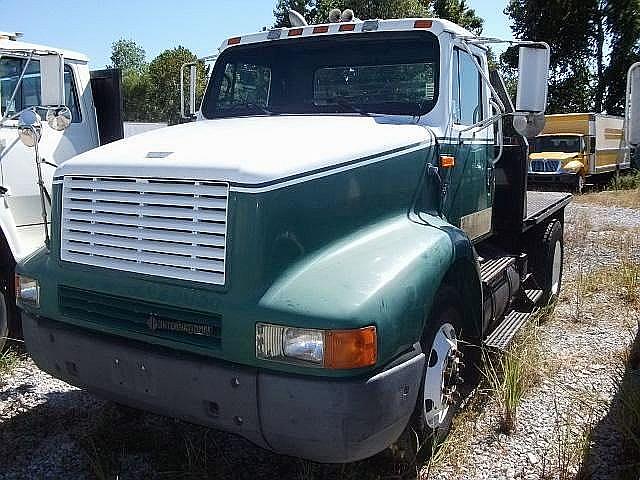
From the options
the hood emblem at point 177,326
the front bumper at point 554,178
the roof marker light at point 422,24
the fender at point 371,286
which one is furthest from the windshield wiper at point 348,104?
the front bumper at point 554,178

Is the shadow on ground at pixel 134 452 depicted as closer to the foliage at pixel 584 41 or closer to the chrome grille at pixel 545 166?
the chrome grille at pixel 545 166

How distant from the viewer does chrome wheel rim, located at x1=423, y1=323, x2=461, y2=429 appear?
3.38 metres

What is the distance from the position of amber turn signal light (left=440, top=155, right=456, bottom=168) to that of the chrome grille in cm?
1466

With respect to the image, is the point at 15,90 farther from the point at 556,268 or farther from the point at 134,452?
the point at 556,268

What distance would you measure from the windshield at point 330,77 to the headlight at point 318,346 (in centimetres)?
189

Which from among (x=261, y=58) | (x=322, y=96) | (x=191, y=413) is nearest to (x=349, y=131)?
(x=322, y=96)

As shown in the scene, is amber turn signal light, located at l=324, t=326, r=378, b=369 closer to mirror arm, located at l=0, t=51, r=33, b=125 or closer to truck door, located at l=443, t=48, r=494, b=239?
truck door, located at l=443, t=48, r=494, b=239

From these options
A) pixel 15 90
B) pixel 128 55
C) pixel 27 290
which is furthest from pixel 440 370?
pixel 128 55

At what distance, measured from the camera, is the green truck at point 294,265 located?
269 cm

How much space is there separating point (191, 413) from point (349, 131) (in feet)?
5.42

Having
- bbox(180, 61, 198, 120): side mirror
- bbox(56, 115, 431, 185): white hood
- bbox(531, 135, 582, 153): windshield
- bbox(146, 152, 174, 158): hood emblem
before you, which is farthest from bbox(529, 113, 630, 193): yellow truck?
bbox(146, 152, 174, 158): hood emblem

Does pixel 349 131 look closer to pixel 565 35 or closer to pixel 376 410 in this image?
pixel 376 410

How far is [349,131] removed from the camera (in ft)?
11.7

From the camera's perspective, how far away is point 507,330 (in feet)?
15.4
